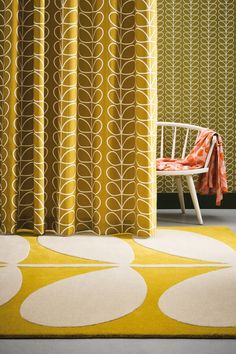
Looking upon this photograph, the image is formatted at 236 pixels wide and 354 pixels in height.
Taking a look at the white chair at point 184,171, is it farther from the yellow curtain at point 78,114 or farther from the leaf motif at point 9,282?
the leaf motif at point 9,282

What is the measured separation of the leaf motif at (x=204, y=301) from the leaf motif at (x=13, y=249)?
0.71 meters

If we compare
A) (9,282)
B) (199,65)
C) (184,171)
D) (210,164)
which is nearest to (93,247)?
(9,282)

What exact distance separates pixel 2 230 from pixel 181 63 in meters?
2.07

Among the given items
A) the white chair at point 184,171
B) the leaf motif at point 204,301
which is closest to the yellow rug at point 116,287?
the leaf motif at point 204,301

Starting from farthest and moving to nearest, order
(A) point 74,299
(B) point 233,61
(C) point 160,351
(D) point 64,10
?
1. (B) point 233,61
2. (D) point 64,10
3. (A) point 74,299
4. (C) point 160,351

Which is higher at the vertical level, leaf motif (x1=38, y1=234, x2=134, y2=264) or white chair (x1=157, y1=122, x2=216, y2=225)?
white chair (x1=157, y1=122, x2=216, y2=225)

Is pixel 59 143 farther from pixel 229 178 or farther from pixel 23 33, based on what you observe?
pixel 229 178

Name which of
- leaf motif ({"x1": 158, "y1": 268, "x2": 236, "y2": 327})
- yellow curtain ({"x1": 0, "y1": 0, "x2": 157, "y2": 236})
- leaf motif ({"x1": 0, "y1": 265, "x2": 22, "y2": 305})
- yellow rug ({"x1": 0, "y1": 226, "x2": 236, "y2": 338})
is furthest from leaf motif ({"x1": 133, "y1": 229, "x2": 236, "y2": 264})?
leaf motif ({"x1": 0, "y1": 265, "x2": 22, "y2": 305})

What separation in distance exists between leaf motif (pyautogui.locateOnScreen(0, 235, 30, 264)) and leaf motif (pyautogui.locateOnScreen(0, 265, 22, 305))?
13cm

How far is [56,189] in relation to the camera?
2.40 m

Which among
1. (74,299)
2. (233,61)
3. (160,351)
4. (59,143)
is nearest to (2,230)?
(59,143)

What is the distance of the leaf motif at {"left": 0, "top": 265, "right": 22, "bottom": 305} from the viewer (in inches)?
54.4

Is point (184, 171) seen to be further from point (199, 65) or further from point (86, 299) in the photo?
point (86, 299)

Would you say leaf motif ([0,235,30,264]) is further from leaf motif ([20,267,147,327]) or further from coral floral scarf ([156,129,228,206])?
coral floral scarf ([156,129,228,206])
